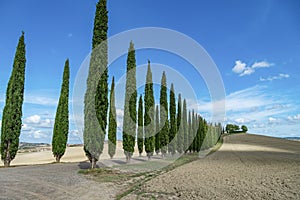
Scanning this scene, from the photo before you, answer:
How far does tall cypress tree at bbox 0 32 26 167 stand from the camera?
1656 cm

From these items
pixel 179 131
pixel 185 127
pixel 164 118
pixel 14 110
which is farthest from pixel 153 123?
pixel 14 110

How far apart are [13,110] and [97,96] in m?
7.46

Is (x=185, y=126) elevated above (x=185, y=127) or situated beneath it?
elevated above

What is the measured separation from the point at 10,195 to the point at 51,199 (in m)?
1.26

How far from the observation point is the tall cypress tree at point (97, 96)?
13428mm

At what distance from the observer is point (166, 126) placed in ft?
90.3

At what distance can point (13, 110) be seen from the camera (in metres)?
16.8

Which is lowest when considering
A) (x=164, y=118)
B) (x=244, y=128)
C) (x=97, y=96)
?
(x=164, y=118)

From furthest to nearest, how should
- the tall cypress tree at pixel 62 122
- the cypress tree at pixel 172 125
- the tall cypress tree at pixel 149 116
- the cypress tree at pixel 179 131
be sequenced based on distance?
the cypress tree at pixel 179 131, the cypress tree at pixel 172 125, the tall cypress tree at pixel 149 116, the tall cypress tree at pixel 62 122

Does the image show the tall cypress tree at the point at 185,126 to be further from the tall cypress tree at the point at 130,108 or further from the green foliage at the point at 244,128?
the green foliage at the point at 244,128

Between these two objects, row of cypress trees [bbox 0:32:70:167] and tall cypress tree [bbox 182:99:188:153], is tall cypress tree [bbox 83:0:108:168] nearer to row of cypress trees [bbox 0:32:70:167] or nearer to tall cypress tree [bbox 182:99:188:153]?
row of cypress trees [bbox 0:32:70:167]

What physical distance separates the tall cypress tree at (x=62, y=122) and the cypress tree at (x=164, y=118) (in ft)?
34.5

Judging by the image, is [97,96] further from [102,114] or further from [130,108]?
[130,108]

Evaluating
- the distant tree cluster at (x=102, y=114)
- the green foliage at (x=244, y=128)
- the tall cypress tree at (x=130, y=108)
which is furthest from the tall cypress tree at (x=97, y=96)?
the green foliage at (x=244, y=128)
